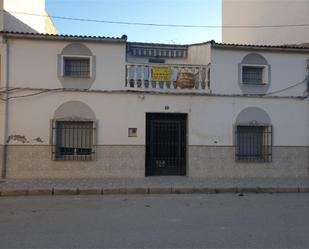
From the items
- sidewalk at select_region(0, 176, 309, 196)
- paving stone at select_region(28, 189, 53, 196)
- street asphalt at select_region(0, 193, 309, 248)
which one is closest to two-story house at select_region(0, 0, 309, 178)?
sidewalk at select_region(0, 176, 309, 196)

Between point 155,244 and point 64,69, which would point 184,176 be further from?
point 155,244

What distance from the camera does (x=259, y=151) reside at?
634 inches

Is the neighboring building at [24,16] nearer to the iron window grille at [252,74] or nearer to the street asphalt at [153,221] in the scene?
the street asphalt at [153,221]

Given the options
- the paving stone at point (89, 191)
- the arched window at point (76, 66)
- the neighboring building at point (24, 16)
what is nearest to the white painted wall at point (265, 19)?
the arched window at point (76, 66)

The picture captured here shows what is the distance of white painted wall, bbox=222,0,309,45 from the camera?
21062mm

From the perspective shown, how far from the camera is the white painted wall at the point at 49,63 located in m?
14.5

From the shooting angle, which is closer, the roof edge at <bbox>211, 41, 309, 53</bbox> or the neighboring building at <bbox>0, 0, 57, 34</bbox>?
the roof edge at <bbox>211, 41, 309, 53</bbox>

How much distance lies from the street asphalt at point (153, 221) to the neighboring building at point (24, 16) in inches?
286

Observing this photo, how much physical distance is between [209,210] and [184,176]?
5.82 metres

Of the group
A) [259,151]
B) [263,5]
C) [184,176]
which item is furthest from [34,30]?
[263,5]

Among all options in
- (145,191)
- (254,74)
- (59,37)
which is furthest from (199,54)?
(145,191)

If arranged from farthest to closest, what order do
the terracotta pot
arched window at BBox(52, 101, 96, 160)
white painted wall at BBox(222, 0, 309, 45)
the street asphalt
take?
1. white painted wall at BBox(222, 0, 309, 45)
2. the terracotta pot
3. arched window at BBox(52, 101, 96, 160)
4. the street asphalt

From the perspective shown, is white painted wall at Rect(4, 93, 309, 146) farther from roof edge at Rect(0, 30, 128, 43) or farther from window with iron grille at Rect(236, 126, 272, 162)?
roof edge at Rect(0, 30, 128, 43)

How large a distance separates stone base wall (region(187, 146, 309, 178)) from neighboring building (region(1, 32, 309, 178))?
36 mm
